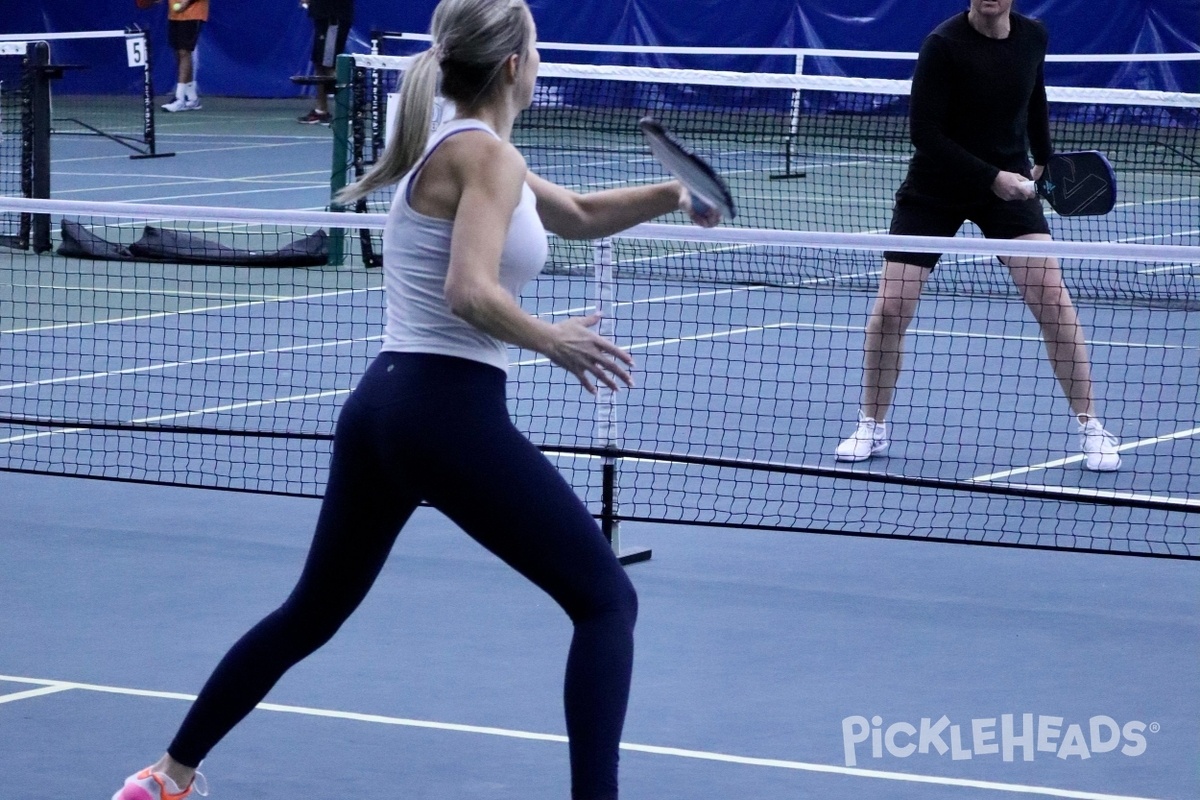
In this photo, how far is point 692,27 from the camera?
79.5 ft

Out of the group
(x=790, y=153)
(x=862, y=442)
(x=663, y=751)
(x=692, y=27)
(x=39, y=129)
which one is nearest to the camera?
(x=663, y=751)

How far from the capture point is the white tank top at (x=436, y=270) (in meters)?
3.24

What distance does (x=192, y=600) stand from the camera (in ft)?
17.1

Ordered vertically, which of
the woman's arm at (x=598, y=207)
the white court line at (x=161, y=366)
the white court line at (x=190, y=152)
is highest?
the woman's arm at (x=598, y=207)

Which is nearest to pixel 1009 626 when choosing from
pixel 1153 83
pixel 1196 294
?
pixel 1196 294

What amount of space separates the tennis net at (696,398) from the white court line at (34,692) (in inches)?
63.5

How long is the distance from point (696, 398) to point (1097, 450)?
1.94 meters

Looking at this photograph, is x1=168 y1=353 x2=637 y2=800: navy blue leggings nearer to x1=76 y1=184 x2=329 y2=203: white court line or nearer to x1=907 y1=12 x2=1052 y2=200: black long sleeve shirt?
x1=907 y1=12 x2=1052 y2=200: black long sleeve shirt

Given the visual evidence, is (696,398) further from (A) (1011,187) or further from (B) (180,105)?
(B) (180,105)

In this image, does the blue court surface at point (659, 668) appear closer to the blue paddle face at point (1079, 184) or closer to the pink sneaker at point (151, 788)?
the pink sneaker at point (151, 788)

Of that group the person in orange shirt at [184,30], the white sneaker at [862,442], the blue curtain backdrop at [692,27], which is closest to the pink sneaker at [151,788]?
the white sneaker at [862,442]

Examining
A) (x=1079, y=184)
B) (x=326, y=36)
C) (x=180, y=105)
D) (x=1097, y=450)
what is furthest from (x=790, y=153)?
(x=180, y=105)

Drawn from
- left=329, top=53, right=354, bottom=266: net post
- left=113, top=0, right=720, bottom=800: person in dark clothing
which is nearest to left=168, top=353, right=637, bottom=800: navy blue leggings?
left=113, top=0, right=720, bottom=800: person in dark clothing

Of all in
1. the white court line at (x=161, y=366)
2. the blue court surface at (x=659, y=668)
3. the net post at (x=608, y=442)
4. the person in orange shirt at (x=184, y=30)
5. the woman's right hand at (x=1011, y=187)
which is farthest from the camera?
the person in orange shirt at (x=184, y=30)
